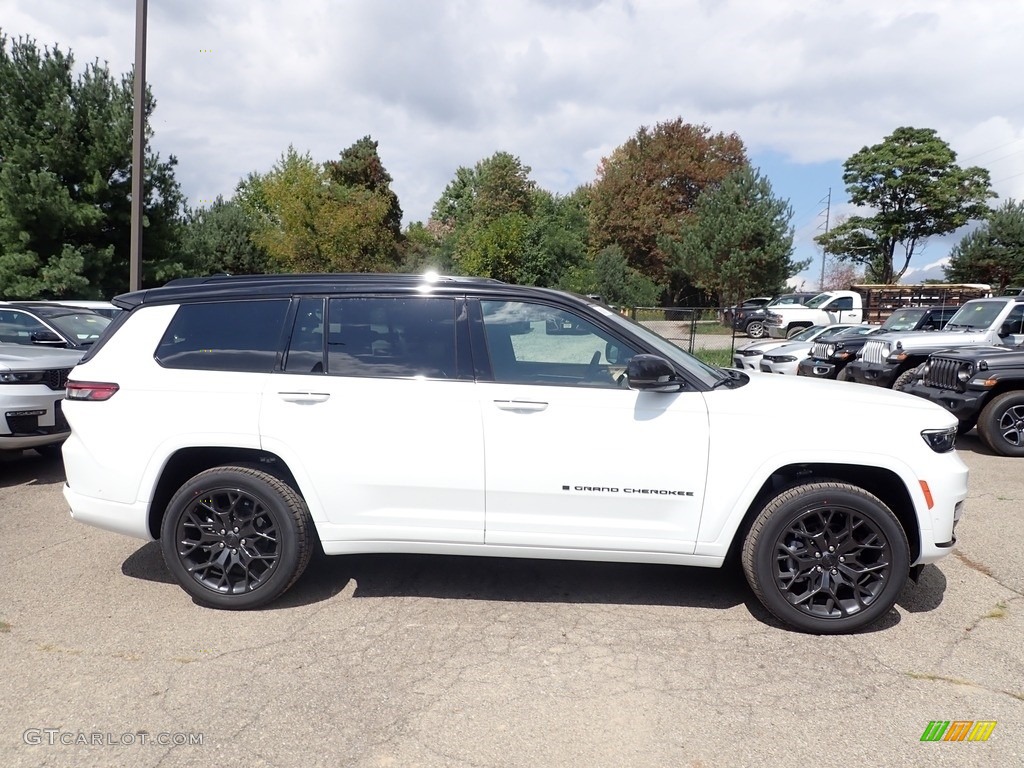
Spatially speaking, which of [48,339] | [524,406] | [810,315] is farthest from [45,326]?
[810,315]

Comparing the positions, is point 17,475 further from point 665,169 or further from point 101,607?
point 665,169

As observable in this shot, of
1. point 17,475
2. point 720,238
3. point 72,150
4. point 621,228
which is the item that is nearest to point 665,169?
point 621,228

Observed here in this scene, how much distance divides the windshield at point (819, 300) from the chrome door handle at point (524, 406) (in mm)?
25815

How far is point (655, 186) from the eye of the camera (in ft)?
158

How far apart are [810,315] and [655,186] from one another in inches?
1006

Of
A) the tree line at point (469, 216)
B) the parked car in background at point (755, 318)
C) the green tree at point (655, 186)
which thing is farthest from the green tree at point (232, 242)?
the parked car in background at point (755, 318)

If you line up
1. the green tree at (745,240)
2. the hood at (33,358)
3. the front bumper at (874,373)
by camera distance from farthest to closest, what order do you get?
the green tree at (745,240) → the front bumper at (874,373) → the hood at (33,358)

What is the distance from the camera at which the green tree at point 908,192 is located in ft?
137

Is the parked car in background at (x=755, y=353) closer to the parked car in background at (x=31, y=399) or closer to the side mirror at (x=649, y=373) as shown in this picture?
the side mirror at (x=649, y=373)

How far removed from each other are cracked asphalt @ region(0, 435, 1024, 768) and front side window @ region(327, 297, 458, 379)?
132 cm

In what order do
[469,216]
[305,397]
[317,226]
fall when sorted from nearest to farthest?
[305,397]
[317,226]
[469,216]

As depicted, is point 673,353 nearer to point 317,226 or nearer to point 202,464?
point 202,464

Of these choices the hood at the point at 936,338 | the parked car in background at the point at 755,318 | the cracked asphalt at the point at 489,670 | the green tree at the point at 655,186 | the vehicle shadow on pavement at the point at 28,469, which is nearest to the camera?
the cracked asphalt at the point at 489,670

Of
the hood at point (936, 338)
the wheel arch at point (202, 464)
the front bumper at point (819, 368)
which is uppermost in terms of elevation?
the hood at point (936, 338)
